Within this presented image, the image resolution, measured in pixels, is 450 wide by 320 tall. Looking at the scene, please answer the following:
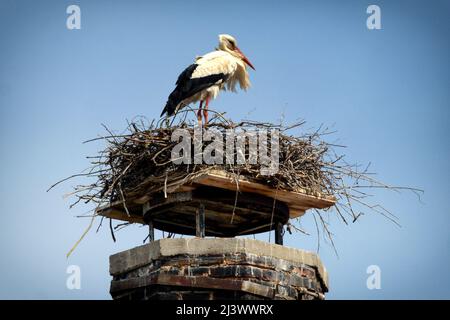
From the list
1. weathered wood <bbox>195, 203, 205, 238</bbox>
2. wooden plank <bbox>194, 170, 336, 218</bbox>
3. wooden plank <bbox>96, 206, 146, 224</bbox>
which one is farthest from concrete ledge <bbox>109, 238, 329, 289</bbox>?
wooden plank <bbox>96, 206, 146, 224</bbox>

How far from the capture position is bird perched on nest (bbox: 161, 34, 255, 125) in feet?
51.1

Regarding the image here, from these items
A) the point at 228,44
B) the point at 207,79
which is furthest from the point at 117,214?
the point at 228,44

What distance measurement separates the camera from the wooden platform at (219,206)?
44.3 feet

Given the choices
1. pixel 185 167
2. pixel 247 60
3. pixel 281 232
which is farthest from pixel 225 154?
pixel 247 60

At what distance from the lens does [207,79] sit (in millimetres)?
15727

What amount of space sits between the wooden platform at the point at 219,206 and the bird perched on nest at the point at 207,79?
136cm

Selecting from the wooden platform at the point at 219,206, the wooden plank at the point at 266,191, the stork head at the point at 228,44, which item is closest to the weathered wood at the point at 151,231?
the wooden platform at the point at 219,206

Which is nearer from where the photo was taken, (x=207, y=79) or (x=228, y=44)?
(x=207, y=79)

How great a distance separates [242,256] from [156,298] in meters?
0.96

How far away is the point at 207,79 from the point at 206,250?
10.9ft

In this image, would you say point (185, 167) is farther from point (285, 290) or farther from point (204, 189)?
point (285, 290)

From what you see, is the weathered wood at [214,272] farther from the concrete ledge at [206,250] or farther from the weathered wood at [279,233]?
the weathered wood at [279,233]

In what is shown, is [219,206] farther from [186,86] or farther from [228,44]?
[228,44]

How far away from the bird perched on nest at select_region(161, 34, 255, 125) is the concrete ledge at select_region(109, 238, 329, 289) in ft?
7.40
